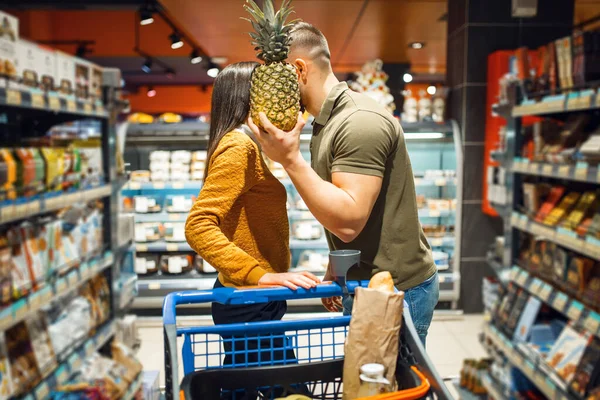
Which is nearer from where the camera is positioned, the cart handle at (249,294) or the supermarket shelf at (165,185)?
the cart handle at (249,294)

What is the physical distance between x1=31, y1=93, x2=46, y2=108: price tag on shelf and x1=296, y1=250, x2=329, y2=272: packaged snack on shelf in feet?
10.1

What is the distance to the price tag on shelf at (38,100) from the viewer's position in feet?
7.23

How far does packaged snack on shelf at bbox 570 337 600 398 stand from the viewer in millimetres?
2361

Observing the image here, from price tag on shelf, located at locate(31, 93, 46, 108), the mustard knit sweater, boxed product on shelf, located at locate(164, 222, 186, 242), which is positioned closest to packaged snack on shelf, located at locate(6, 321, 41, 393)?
price tag on shelf, located at locate(31, 93, 46, 108)

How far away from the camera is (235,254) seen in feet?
4.73

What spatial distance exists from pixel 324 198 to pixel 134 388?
2137 mm

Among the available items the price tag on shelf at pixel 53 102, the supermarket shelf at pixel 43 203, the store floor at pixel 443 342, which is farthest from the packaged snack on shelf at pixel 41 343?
the store floor at pixel 443 342

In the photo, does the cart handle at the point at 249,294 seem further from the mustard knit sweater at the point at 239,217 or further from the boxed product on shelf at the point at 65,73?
the boxed product on shelf at the point at 65,73

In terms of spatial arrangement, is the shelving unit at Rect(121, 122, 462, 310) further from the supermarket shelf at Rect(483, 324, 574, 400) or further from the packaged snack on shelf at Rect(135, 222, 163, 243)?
the supermarket shelf at Rect(483, 324, 574, 400)

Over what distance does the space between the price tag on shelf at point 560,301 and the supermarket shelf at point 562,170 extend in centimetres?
55

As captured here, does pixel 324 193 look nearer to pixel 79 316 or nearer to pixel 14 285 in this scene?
pixel 14 285

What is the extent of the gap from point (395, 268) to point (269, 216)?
390mm

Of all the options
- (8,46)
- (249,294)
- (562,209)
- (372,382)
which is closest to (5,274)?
(8,46)

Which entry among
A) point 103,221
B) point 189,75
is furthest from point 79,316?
point 189,75
